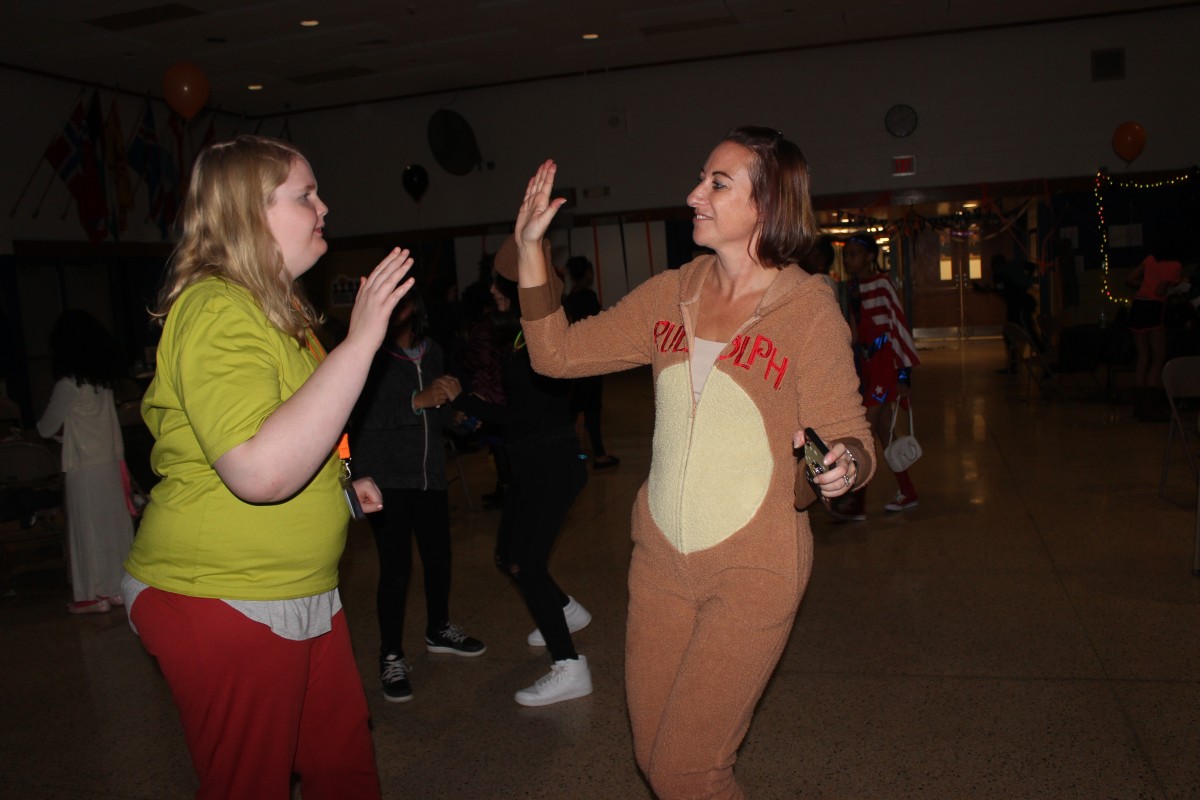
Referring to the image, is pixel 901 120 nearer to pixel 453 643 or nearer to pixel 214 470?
pixel 453 643

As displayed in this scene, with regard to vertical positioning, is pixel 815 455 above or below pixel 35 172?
below

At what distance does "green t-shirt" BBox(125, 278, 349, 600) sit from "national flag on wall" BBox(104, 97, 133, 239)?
1304cm

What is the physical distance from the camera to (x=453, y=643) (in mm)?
4113

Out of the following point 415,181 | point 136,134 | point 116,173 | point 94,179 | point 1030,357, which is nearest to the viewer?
point 1030,357

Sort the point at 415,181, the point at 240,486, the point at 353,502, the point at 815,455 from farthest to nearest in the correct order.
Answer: the point at 415,181 < the point at 353,502 < the point at 815,455 < the point at 240,486

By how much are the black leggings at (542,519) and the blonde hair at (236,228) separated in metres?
1.93

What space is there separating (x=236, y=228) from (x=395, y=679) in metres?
2.43

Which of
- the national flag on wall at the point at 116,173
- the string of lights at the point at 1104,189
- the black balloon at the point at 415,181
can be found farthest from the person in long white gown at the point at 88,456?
the string of lights at the point at 1104,189

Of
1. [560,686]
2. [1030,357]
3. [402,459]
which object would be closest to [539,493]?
[402,459]

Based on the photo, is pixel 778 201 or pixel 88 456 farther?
pixel 88 456

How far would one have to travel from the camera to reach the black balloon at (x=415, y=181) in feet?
49.2

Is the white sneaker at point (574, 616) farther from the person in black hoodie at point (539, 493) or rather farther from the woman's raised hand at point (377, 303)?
the woman's raised hand at point (377, 303)

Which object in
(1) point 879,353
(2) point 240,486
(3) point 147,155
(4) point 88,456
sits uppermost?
(3) point 147,155

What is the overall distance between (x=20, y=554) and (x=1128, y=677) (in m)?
6.52
